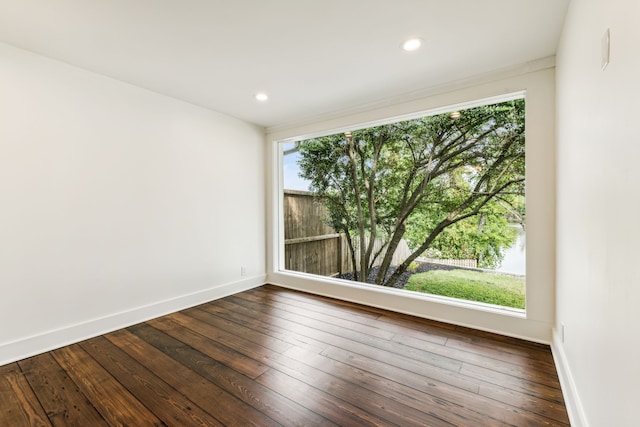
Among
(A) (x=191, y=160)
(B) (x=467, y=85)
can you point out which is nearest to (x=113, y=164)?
(A) (x=191, y=160)

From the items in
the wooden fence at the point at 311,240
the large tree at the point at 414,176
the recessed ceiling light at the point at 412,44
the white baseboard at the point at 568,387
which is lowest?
the white baseboard at the point at 568,387

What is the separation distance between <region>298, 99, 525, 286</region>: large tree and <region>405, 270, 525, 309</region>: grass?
301 mm

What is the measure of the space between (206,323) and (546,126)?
3.48m

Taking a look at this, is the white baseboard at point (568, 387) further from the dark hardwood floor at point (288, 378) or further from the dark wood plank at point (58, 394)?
the dark wood plank at point (58, 394)

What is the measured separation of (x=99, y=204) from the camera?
2.51 m

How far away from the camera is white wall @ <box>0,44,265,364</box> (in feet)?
6.92

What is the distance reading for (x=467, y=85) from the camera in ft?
8.54

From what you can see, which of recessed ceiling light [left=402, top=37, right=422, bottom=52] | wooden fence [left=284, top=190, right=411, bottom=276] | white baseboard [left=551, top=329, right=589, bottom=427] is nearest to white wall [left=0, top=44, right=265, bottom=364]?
wooden fence [left=284, top=190, right=411, bottom=276]

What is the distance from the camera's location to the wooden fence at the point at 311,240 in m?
4.05

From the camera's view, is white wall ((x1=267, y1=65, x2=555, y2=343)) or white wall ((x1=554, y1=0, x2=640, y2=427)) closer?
white wall ((x1=554, y1=0, x2=640, y2=427))

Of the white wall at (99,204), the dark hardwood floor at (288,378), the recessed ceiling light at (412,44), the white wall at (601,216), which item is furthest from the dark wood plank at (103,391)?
Result: the recessed ceiling light at (412,44)

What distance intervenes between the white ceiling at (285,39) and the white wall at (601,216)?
48 cm

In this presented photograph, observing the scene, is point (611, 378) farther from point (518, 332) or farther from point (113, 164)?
point (113, 164)

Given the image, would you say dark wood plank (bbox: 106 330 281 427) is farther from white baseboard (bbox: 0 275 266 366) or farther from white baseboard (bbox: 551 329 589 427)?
white baseboard (bbox: 551 329 589 427)
